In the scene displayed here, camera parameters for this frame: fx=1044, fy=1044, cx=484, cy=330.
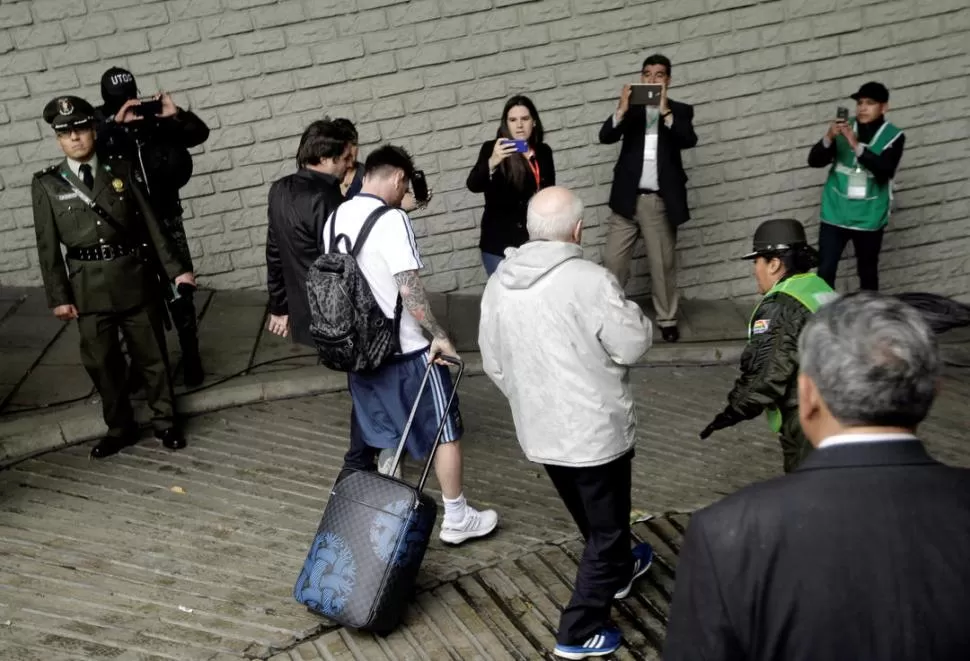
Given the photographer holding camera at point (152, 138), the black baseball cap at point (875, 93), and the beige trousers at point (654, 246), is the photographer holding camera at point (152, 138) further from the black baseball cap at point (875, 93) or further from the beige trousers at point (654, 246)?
the black baseball cap at point (875, 93)

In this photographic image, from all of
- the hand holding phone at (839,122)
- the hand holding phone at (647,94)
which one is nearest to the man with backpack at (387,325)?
the hand holding phone at (647,94)

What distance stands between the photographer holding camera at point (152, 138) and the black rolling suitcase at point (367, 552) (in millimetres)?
2122

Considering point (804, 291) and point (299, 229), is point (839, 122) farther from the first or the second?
point (299, 229)

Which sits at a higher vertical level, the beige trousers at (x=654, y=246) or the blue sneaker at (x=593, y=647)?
the beige trousers at (x=654, y=246)

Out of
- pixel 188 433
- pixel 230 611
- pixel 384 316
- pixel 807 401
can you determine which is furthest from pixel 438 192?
pixel 807 401

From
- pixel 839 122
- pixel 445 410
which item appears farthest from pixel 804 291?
pixel 839 122

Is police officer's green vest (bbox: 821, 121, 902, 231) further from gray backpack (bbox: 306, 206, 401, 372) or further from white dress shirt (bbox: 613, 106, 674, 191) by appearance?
gray backpack (bbox: 306, 206, 401, 372)

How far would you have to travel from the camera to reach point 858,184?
711 centimetres

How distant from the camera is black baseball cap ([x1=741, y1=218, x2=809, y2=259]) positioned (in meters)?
4.05

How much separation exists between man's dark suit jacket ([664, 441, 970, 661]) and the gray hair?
0.22ft

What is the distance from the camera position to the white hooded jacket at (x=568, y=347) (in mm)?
3672

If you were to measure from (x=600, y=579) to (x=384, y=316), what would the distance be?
1.45 meters

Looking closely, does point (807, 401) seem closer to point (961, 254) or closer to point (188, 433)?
point (188, 433)

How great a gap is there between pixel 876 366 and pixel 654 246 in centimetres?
509
